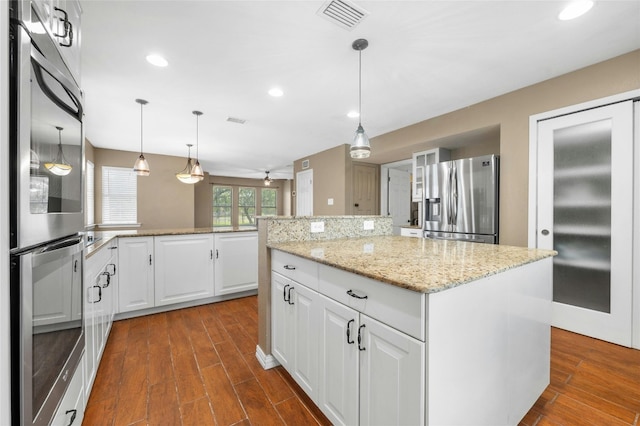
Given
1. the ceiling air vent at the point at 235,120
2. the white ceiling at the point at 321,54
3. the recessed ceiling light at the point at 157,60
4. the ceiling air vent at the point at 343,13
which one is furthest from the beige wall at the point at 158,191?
the ceiling air vent at the point at 343,13

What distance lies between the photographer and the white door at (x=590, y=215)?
232 cm

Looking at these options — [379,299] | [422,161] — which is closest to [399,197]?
[422,161]

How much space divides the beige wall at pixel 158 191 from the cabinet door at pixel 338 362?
19.9ft

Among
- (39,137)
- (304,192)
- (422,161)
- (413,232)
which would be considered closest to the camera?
(39,137)

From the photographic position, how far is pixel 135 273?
291 cm

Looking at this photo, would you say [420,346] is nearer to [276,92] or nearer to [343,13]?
[343,13]

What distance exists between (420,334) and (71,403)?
1.46 metres

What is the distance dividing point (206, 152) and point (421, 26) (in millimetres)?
5350

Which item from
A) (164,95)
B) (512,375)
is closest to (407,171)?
Answer: (164,95)

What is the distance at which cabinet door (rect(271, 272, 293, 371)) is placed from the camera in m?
1.75

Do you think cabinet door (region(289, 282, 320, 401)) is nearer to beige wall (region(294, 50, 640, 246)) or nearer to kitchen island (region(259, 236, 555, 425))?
kitchen island (region(259, 236, 555, 425))

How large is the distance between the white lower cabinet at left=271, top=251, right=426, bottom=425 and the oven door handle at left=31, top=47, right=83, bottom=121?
125 centimetres

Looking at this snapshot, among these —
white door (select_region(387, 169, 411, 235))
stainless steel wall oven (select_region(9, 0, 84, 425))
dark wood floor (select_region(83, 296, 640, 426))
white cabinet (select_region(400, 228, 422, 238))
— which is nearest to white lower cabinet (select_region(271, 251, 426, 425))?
dark wood floor (select_region(83, 296, 640, 426))

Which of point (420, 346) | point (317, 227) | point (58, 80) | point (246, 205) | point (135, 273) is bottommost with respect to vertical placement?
point (135, 273)
